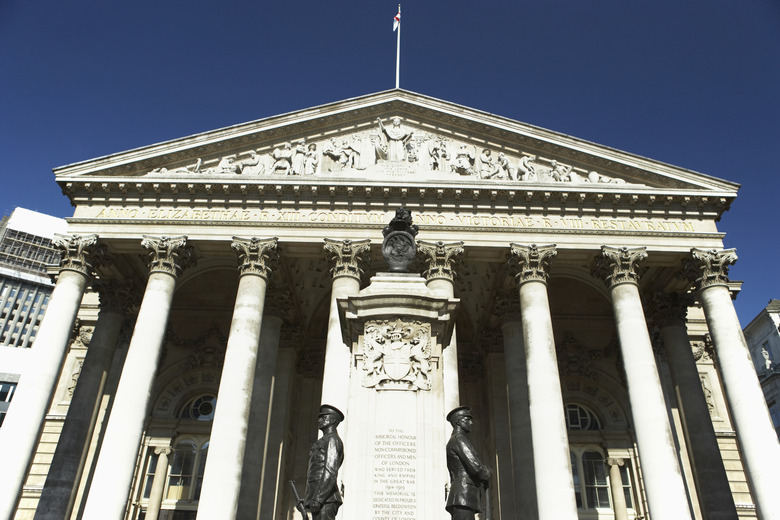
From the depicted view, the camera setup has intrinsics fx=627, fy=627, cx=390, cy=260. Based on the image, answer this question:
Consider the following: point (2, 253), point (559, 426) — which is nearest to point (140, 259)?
point (559, 426)

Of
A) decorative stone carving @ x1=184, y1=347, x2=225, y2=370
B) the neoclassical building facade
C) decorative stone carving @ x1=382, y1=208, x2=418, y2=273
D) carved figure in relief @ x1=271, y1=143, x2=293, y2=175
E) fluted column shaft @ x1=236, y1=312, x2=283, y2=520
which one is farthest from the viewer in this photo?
decorative stone carving @ x1=184, y1=347, x2=225, y2=370

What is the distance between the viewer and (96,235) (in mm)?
21031

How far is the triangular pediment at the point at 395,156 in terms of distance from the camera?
71.7 feet

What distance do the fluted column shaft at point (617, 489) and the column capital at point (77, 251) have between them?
20990 mm

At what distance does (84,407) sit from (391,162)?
13658 mm

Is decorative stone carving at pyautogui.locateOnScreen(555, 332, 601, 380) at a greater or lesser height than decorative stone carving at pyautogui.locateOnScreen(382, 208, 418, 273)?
greater

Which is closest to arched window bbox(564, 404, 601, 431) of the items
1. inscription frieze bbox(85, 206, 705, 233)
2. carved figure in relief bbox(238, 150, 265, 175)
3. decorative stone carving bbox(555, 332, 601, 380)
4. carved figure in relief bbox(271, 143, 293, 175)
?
decorative stone carving bbox(555, 332, 601, 380)

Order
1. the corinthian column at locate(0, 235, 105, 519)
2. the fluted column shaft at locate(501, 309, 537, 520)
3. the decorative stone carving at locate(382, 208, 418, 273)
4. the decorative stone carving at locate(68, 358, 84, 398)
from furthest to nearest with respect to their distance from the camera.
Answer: the decorative stone carving at locate(68, 358, 84, 398) → the fluted column shaft at locate(501, 309, 537, 520) → the corinthian column at locate(0, 235, 105, 519) → the decorative stone carving at locate(382, 208, 418, 273)

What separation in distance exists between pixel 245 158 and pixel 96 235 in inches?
225

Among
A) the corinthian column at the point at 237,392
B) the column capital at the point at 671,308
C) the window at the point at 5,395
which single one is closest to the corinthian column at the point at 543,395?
the column capital at the point at 671,308

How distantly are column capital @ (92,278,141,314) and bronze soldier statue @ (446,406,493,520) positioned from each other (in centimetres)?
1905

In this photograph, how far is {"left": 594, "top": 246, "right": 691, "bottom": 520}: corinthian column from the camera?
17297 millimetres

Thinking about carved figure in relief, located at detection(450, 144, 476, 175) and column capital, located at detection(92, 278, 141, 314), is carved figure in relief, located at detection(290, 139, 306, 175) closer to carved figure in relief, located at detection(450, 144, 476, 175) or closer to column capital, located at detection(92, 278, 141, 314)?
carved figure in relief, located at detection(450, 144, 476, 175)

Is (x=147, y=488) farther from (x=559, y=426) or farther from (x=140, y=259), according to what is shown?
(x=559, y=426)
